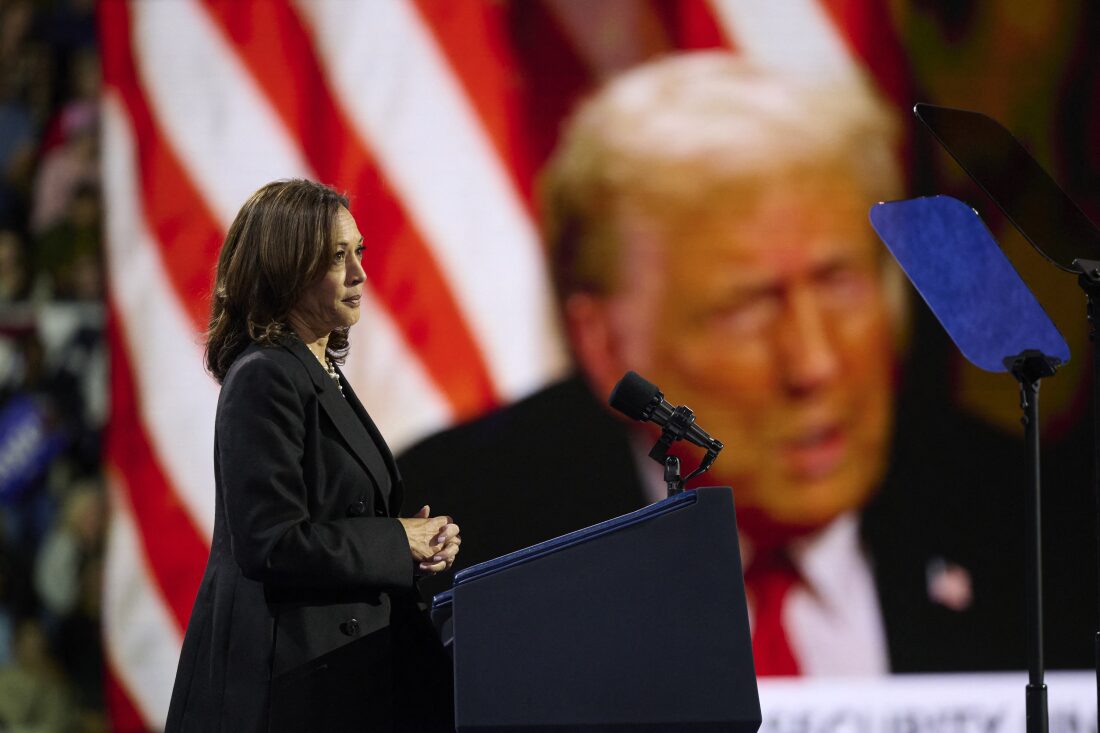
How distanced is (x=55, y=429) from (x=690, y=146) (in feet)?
7.12

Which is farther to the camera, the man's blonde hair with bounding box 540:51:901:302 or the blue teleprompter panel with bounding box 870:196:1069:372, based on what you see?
the man's blonde hair with bounding box 540:51:901:302

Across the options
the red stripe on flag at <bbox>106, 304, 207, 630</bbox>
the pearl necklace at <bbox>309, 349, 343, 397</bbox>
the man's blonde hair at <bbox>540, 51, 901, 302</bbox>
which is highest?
the man's blonde hair at <bbox>540, 51, 901, 302</bbox>

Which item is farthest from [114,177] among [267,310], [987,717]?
[987,717]

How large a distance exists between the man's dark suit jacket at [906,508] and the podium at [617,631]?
5.73 feet

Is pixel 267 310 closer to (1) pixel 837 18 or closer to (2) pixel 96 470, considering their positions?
(1) pixel 837 18

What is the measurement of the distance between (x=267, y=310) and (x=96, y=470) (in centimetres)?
238

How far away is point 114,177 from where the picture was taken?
3418 mm

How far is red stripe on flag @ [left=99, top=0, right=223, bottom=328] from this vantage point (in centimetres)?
337

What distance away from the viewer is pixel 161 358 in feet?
11.1

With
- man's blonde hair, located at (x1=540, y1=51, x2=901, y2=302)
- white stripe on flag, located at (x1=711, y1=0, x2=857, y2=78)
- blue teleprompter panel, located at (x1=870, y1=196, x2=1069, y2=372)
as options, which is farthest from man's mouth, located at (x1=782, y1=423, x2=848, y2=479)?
blue teleprompter panel, located at (x1=870, y1=196, x2=1069, y2=372)

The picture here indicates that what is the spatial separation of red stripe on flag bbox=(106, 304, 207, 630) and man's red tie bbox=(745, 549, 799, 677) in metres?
1.50

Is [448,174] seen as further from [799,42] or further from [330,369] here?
[330,369]

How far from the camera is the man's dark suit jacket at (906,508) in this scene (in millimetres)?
3285

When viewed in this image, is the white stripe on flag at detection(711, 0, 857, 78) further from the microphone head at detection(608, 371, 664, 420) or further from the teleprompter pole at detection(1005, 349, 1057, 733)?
the microphone head at detection(608, 371, 664, 420)
